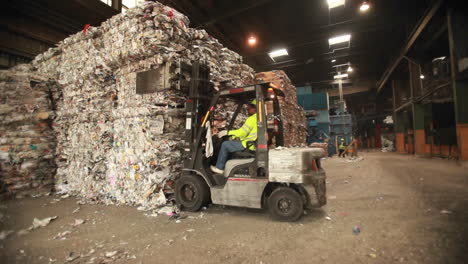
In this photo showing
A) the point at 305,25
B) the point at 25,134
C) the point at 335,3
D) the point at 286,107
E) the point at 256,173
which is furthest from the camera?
the point at 305,25

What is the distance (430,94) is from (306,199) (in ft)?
40.2

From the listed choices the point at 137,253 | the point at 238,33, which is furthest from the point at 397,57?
the point at 137,253

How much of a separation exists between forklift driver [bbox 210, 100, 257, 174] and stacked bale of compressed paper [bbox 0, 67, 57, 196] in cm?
457

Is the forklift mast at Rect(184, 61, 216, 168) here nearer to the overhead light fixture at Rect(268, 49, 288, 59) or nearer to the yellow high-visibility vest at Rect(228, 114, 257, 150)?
the yellow high-visibility vest at Rect(228, 114, 257, 150)

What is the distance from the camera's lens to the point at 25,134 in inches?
202

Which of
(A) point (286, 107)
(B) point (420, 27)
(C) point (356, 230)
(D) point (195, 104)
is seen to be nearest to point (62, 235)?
(D) point (195, 104)

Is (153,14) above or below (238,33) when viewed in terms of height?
below

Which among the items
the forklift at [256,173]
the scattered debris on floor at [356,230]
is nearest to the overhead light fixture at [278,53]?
the forklift at [256,173]

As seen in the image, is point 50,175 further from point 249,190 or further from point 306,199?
point 306,199

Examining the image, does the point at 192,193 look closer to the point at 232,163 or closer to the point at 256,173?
the point at 232,163

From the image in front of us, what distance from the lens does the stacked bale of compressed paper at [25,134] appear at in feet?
15.9

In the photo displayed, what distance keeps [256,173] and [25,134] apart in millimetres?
5623

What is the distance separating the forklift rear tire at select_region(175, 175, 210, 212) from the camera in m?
3.48

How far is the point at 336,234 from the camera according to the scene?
2.65m
